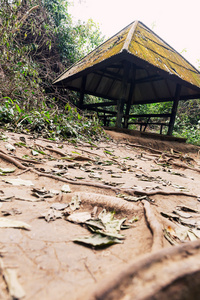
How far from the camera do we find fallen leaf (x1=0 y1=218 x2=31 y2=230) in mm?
857

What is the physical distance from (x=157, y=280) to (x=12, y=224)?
0.71 metres

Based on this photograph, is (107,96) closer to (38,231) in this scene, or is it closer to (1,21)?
(1,21)

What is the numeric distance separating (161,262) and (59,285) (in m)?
0.32

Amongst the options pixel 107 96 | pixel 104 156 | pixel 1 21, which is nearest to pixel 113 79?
pixel 107 96

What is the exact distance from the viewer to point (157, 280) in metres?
0.34

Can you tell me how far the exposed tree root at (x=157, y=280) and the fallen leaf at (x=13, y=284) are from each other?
0.81 feet

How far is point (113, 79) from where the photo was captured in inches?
352

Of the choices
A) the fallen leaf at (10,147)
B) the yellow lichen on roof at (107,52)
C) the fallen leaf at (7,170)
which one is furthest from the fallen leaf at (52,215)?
the yellow lichen on roof at (107,52)

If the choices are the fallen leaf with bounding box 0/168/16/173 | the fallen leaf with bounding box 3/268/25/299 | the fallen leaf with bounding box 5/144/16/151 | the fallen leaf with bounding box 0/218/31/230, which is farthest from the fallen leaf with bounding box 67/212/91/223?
the fallen leaf with bounding box 5/144/16/151

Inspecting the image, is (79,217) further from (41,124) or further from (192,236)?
(41,124)

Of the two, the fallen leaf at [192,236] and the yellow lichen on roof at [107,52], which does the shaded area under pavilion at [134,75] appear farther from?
the fallen leaf at [192,236]

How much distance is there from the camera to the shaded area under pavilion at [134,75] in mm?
4688

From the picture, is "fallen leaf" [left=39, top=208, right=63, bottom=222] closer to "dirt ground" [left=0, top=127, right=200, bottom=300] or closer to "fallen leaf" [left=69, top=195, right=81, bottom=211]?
"dirt ground" [left=0, top=127, right=200, bottom=300]

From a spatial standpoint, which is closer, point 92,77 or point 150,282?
point 150,282
